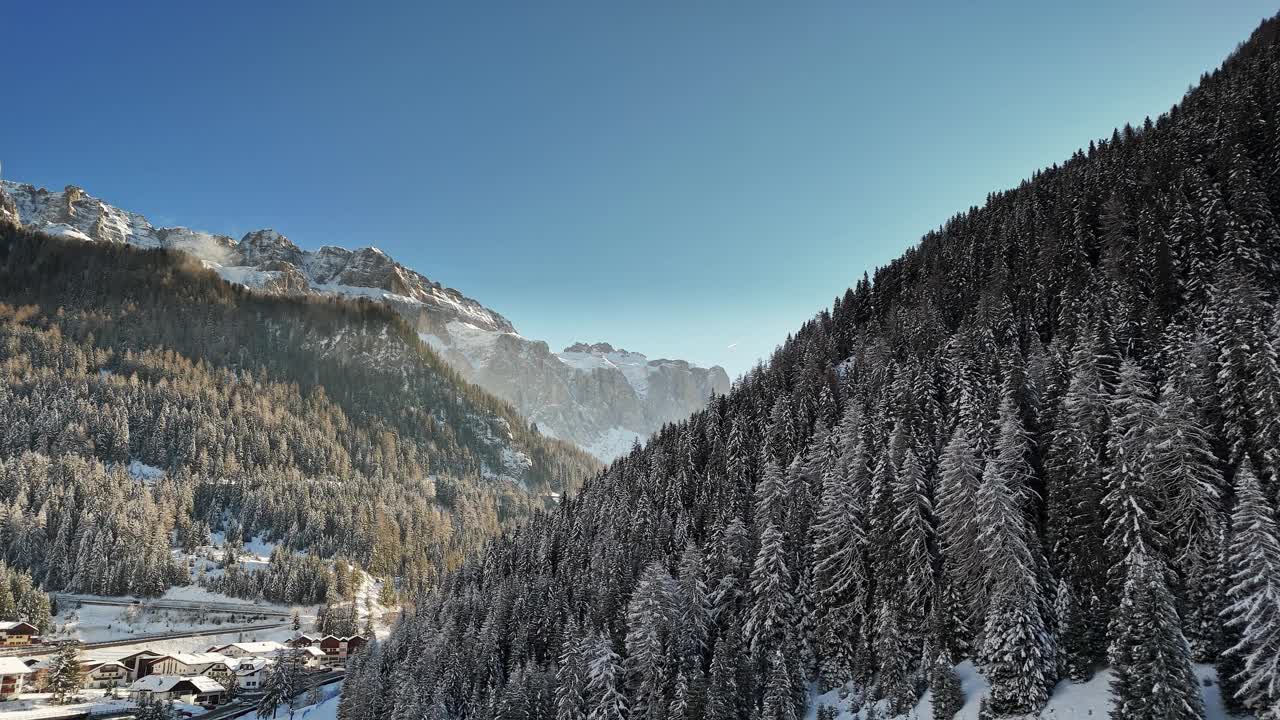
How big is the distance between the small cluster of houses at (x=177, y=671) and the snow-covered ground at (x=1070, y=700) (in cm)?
10075

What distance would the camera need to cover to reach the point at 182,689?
399 ft

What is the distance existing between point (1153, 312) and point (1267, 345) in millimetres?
15634

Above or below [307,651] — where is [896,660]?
above

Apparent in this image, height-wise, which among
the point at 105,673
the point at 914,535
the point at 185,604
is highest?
the point at 914,535

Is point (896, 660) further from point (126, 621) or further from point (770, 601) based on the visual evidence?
point (126, 621)

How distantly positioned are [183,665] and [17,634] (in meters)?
32.8

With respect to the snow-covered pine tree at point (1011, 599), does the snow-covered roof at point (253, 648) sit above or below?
below

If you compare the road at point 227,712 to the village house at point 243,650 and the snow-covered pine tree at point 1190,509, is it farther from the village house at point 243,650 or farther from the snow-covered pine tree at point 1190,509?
the snow-covered pine tree at point 1190,509

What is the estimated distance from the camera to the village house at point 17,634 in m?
130

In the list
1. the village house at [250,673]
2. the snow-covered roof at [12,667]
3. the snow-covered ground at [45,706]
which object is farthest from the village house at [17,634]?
the village house at [250,673]

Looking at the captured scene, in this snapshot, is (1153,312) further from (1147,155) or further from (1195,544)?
(1147,155)

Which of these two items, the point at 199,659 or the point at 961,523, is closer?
the point at 961,523

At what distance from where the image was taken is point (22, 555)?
544ft

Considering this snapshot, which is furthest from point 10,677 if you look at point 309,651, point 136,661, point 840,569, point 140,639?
point 840,569
